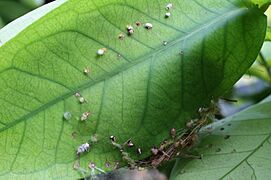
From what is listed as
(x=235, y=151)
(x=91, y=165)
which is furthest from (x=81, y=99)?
(x=235, y=151)

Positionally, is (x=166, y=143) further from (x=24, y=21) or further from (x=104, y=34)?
(x=24, y=21)

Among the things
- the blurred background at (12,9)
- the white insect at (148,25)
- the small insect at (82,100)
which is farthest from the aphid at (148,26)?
the blurred background at (12,9)

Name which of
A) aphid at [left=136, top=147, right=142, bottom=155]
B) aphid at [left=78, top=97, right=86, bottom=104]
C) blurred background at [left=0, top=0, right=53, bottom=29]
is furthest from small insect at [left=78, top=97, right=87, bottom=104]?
blurred background at [left=0, top=0, right=53, bottom=29]

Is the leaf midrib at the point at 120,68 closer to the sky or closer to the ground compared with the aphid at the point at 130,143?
closer to the sky

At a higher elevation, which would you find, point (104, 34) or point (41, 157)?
point (104, 34)

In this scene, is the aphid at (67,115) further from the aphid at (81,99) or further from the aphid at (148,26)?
the aphid at (148,26)

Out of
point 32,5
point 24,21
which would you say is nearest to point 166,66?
point 24,21
